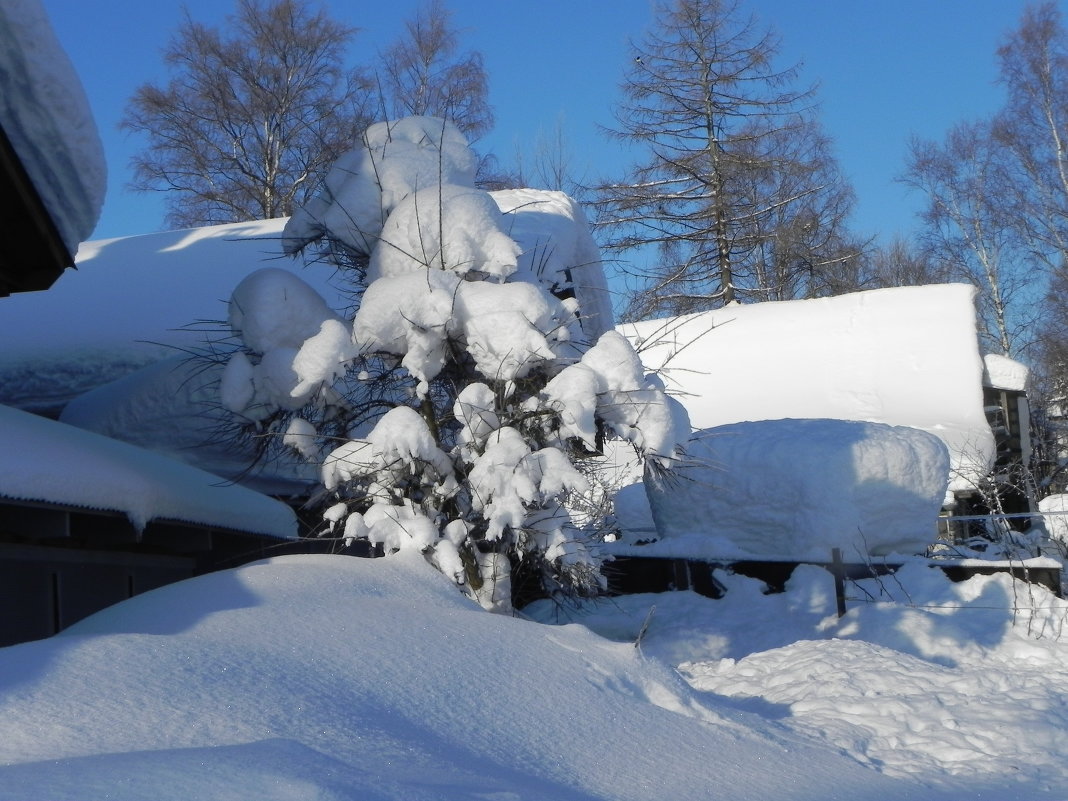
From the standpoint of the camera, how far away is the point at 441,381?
25.2ft

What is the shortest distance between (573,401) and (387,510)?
134cm

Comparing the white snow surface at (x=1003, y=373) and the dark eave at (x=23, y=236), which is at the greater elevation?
the dark eave at (x=23, y=236)

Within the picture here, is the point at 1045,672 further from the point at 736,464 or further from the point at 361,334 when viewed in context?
the point at 361,334

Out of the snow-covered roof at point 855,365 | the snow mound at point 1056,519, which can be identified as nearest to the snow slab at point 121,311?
the snow-covered roof at point 855,365

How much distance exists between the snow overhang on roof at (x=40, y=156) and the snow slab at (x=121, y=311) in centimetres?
267

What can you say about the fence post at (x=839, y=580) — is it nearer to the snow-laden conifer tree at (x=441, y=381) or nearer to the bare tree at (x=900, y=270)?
the snow-laden conifer tree at (x=441, y=381)

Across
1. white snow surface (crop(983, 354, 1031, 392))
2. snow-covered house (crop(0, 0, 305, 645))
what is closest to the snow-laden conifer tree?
snow-covered house (crop(0, 0, 305, 645))

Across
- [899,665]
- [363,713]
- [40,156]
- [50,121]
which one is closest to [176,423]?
[40,156]

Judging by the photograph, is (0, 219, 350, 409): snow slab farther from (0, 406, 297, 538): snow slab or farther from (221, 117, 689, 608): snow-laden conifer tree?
(0, 406, 297, 538): snow slab

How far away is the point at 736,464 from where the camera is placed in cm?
1052

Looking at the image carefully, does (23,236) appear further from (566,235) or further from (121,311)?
(566,235)

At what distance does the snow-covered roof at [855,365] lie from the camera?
15.7m

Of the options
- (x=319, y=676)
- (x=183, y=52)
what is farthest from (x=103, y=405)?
(x=183, y=52)

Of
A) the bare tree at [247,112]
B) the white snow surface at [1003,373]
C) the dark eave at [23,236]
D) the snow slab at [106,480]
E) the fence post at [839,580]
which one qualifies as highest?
the bare tree at [247,112]
